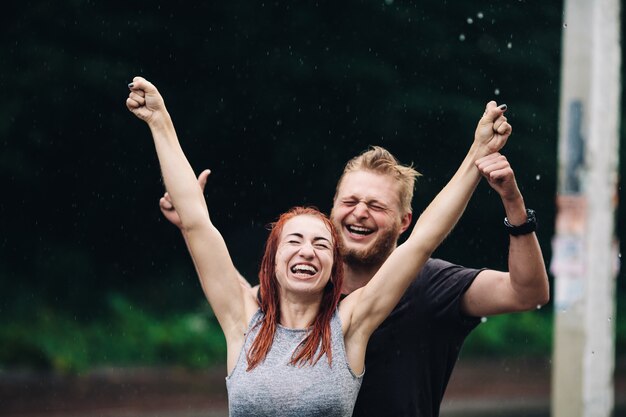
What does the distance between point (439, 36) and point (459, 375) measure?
4.36 m

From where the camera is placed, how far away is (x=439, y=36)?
12602 millimetres

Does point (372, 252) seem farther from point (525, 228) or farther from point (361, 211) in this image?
point (525, 228)

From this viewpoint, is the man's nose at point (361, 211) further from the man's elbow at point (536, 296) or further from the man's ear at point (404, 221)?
the man's elbow at point (536, 296)

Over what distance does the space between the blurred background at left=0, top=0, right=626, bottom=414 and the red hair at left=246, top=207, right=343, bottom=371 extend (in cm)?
806

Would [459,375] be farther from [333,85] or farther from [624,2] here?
[624,2]

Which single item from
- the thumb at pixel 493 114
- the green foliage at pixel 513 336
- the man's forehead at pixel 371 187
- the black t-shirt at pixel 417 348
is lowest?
the black t-shirt at pixel 417 348

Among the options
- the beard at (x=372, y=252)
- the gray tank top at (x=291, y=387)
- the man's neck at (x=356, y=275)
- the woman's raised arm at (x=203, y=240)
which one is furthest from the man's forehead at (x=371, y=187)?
the gray tank top at (x=291, y=387)

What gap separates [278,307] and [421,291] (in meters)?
0.54

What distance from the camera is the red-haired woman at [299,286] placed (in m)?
3.35

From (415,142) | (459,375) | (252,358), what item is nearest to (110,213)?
(415,142)

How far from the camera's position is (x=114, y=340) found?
12.6 m

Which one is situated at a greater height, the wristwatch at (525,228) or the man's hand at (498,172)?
the man's hand at (498,172)

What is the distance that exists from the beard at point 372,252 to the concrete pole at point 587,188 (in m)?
4.07

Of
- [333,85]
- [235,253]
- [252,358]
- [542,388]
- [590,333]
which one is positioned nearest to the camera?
[252,358]
